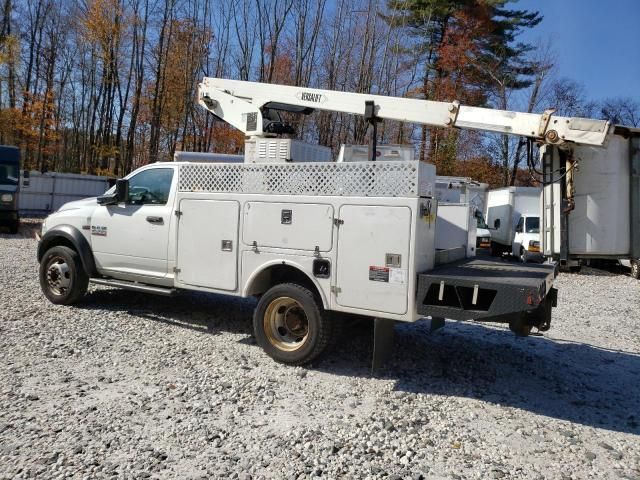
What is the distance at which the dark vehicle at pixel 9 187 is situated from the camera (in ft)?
54.6

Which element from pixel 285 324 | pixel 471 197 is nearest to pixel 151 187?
pixel 285 324

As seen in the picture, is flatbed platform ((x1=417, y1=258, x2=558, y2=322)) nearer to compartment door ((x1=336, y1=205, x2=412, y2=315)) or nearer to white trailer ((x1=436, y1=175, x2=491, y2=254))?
compartment door ((x1=336, y1=205, x2=412, y2=315))

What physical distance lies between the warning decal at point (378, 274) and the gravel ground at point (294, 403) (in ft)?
3.55

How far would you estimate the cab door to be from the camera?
677 centimetres

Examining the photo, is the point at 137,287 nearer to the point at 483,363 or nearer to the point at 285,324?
the point at 285,324

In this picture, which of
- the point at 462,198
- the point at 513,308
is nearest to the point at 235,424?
the point at 513,308

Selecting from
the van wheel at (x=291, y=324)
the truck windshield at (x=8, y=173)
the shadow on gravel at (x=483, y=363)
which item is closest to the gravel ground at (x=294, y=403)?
the shadow on gravel at (x=483, y=363)

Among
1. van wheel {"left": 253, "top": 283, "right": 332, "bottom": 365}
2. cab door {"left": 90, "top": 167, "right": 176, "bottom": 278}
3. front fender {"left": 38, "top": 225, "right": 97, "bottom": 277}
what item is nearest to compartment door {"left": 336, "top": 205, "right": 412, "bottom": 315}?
van wheel {"left": 253, "top": 283, "right": 332, "bottom": 365}

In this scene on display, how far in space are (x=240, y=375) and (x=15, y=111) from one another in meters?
29.7

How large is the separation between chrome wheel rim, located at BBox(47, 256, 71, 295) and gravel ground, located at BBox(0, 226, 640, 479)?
310mm

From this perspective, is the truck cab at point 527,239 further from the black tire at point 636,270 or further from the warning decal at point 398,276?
the warning decal at point 398,276

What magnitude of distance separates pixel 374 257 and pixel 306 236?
799 millimetres

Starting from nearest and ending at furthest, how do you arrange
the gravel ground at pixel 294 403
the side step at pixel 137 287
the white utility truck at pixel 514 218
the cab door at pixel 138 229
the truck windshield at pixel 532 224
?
the gravel ground at pixel 294 403 < the side step at pixel 137 287 < the cab door at pixel 138 229 < the truck windshield at pixel 532 224 < the white utility truck at pixel 514 218

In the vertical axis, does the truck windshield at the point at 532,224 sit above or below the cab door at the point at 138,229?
above
